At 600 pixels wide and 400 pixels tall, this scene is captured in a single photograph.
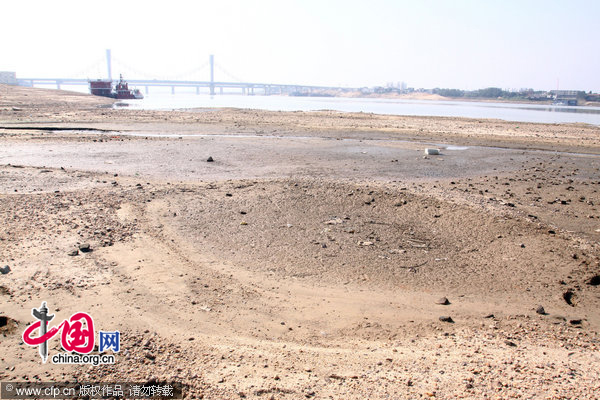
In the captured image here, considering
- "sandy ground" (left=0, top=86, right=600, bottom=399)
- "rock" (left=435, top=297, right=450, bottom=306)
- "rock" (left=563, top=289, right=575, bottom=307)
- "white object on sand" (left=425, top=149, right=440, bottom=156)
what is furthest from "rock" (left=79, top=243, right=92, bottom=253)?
"white object on sand" (left=425, top=149, right=440, bottom=156)

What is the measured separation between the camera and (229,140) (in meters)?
18.1

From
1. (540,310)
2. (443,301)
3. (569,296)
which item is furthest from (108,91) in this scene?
(540,310)

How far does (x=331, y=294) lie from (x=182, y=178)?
21.0ft

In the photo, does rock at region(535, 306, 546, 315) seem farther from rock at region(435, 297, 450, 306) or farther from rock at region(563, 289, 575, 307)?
rock at region(435, 297, 450, 306)

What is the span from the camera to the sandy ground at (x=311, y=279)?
11.3 feet

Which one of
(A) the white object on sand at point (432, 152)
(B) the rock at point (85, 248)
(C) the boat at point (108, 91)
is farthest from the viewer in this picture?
(C) the boat at point (108, 91)

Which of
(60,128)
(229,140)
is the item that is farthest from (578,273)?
(60,128)

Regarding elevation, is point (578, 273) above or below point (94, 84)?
below

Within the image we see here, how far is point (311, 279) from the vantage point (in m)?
5.30

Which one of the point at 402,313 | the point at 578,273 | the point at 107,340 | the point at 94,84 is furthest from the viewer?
the point at 94,84

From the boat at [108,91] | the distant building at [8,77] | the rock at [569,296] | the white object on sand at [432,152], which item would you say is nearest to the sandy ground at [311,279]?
the rock at [569,296]

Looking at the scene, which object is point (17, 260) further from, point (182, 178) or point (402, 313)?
point (182, 178)

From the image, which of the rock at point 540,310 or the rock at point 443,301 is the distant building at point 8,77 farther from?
the rock at point 540,310

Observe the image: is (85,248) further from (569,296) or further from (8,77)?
(8,77)
